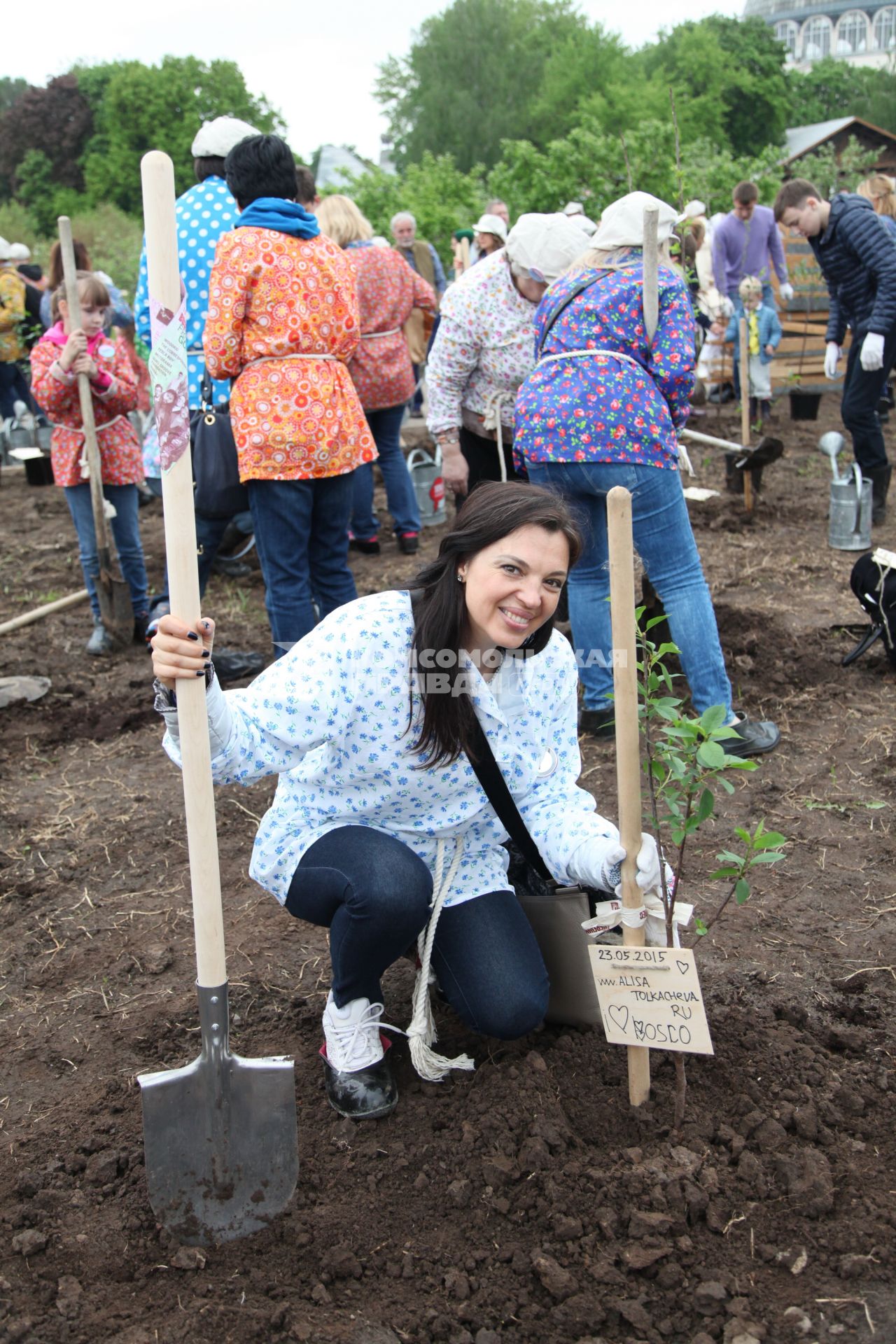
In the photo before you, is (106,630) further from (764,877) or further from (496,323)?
(764,877)

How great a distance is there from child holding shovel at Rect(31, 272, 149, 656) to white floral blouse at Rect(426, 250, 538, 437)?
152 centimetres

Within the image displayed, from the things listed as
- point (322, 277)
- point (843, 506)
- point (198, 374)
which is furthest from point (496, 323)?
point (843, 506)

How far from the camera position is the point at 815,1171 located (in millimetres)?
1915

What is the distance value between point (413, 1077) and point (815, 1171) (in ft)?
2.59

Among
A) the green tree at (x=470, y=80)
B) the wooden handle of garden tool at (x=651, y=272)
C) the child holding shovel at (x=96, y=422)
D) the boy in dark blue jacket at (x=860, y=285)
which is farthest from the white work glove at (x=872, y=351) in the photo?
the green tree at (x=470, y=80)

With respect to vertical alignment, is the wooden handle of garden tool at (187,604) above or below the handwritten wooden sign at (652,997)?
above

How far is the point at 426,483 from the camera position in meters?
7.61

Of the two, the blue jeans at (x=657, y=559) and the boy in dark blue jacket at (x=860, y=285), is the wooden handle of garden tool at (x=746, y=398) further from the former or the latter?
the blue jeans at (x=657, y=559)

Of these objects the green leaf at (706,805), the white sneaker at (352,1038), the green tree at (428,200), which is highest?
the green tree at (428,200)

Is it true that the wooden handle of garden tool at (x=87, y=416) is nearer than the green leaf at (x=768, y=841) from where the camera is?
No

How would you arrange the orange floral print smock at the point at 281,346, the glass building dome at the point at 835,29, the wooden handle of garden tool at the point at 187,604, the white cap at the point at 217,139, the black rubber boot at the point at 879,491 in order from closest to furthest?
the wooden handle of garden tool at the point at 187,604
the orange floral print smock at the point at 281,346
the white cap at the point at 217,139
the black rubber boot at the point at 879,491
the glass building dome at the point at 835,29

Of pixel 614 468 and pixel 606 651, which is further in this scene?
pixel 606 651

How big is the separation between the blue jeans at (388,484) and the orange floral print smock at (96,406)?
4.17 feet

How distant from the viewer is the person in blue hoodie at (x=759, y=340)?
861 cm
